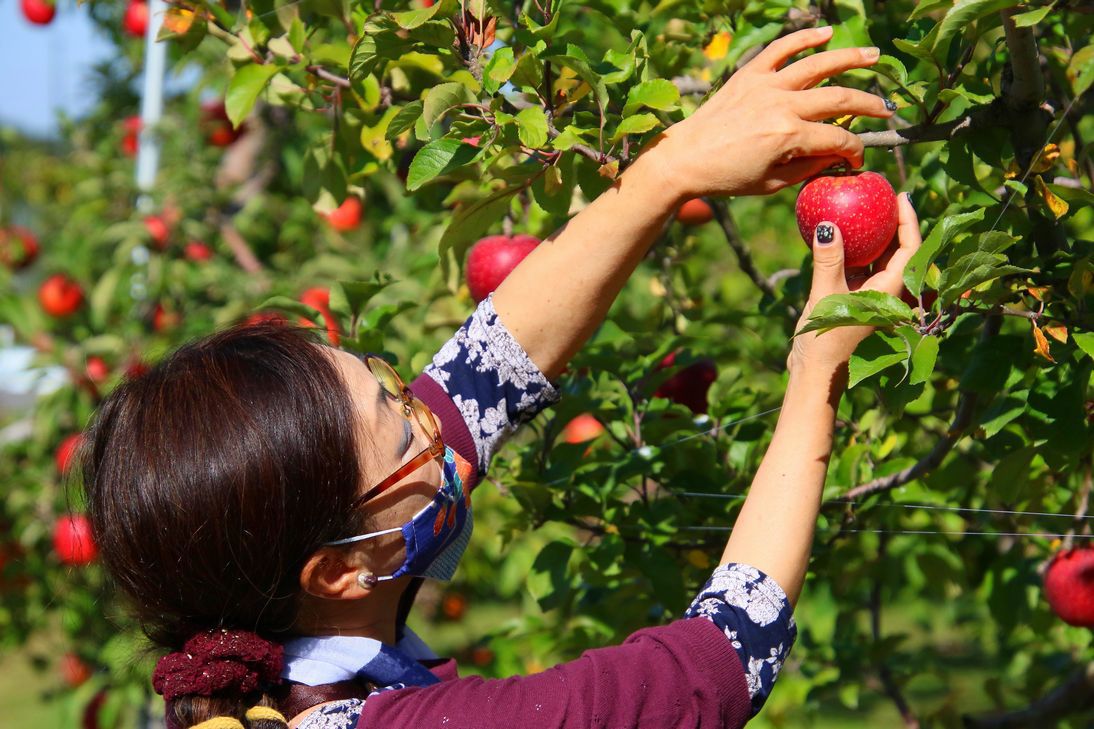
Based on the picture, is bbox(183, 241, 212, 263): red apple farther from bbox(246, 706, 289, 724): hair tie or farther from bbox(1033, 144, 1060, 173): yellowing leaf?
bbox(1033, 144, 1060, 173): yellowing leaf

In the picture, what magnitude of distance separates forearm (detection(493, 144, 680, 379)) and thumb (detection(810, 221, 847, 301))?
6.1 inches

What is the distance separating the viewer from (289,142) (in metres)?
3.88

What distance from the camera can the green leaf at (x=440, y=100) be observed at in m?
1.22

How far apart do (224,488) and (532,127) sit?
0.45 metres

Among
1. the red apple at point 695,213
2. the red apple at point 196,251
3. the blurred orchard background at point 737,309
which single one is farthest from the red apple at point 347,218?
the red apple at point 695,213

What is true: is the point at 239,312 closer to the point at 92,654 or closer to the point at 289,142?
the point at 289,142

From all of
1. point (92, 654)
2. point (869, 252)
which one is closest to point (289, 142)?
point (92, 654)

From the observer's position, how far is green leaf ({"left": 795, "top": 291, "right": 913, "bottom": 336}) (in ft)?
3.26

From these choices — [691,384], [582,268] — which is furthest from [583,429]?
[582,268]

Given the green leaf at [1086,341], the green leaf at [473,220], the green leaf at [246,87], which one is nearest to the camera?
the green leaf at [1086,341]

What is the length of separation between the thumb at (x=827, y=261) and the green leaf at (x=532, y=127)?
28cm

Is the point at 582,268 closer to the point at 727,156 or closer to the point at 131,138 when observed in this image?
the point at 727,156

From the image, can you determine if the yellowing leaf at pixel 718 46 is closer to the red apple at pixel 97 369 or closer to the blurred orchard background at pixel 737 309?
the blurred orchard background at pixel 737 309

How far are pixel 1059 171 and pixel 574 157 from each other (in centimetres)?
91
